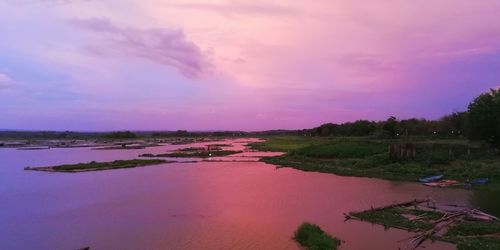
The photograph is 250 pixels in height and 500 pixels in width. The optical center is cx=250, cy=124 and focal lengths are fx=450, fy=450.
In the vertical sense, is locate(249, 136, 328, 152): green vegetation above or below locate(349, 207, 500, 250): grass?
above

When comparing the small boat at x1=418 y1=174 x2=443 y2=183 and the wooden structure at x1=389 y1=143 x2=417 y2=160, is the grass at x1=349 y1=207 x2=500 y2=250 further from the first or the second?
the wooden structure at x1=389 y1=143 x2=417 y2=160

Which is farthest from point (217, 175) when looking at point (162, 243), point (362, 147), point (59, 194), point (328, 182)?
point (162, 243)

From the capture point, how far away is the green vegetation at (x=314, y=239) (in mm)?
15430

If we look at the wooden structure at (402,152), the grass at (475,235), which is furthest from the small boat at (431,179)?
the grass at (475,235)

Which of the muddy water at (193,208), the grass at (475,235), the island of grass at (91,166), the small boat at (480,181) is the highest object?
the small boat at (480,181)

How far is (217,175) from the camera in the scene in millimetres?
40625

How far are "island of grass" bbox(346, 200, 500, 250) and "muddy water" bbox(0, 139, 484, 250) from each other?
58 cm

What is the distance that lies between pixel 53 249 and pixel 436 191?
21036 millimetres

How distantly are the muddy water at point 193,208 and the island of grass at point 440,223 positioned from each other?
1.92ft

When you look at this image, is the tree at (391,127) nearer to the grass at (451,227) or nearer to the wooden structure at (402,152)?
A: the wooden structure at (402,152)

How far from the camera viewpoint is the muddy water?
17.6 metres

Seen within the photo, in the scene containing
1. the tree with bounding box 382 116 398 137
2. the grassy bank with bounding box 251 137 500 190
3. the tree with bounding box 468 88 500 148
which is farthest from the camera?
the tree with bounding box 382 116 398 137

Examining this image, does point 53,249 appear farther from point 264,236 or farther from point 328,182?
point 328,182

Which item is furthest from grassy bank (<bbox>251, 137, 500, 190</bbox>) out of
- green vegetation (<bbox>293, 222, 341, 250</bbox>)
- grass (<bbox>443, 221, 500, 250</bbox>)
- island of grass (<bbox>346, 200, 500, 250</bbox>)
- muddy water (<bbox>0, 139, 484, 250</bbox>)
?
green vegetation (<bbox>293, 222, 341, 250</bbox>)
